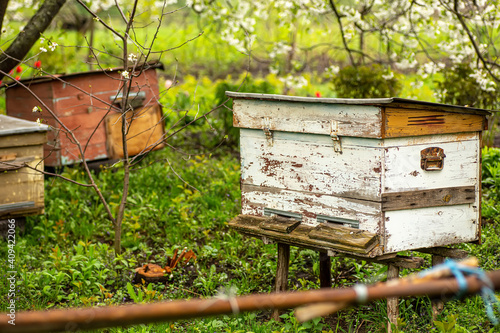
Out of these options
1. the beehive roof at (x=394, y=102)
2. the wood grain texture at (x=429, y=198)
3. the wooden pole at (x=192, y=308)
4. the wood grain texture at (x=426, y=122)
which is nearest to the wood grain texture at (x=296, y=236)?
the wood grain texture at (x=429, y=198)

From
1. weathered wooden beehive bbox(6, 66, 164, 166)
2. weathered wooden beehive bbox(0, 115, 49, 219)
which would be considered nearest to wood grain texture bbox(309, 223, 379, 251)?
weathered wooden beehive bbox(0, 115, 49, 219)

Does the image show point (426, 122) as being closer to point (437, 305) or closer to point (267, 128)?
point (267, 128)

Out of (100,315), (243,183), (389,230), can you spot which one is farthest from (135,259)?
(100,315)

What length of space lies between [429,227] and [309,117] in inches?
38.1

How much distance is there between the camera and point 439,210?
10.1 ft

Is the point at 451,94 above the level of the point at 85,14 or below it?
below

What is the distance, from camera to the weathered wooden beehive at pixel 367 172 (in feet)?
9.56

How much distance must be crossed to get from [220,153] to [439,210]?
4864mm

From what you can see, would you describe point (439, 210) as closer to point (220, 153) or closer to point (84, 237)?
point (84, 237)

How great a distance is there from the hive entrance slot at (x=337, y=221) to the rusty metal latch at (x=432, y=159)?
513 millimetres

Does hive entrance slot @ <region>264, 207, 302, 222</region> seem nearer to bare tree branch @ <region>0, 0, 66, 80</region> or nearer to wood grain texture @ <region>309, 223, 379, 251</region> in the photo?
wood grain texture @ <region>309, 223, 379, 251</region>

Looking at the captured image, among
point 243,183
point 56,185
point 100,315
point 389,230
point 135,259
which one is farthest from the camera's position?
point 56,185

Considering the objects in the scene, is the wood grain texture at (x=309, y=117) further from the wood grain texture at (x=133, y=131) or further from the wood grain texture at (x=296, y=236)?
the wood grain texture at (x=133, y=131)

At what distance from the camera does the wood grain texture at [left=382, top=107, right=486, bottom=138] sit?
288 centimetres
